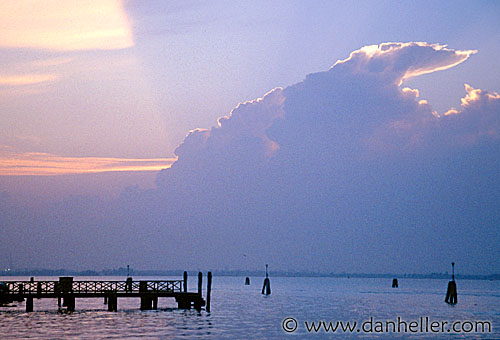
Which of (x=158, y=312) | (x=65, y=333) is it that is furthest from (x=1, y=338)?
(x=158, y=312)

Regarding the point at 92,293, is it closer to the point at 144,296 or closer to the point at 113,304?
the point at 144,296

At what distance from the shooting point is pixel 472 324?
73.5m

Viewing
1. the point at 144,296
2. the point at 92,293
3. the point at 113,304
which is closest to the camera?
the point at 92,293

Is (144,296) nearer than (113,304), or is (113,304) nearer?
(144,296)

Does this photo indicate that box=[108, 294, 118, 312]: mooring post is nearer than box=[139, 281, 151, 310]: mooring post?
No

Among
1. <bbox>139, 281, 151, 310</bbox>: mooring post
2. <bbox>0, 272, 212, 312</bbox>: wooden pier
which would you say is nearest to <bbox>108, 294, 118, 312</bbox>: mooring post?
<bbox>0, 272, 212, 312</bbox>: wooden pier

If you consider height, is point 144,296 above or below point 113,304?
above

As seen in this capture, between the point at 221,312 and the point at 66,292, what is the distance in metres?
19.0

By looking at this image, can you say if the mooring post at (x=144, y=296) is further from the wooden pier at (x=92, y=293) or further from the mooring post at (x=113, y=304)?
the mooring post at (x=113, y=304)

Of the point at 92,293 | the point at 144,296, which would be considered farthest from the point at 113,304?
the point at 92,293

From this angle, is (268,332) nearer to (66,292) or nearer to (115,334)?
(115,334)

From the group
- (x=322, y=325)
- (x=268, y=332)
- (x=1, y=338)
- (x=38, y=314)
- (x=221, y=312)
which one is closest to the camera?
(x=1, y=338)

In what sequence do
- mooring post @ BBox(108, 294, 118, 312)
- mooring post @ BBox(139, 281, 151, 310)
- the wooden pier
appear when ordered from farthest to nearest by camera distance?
mooring post @ BBox(108, 294, 118, 312) < mooring post @ BBox(139, 281, 151, 310) < the wooden pier

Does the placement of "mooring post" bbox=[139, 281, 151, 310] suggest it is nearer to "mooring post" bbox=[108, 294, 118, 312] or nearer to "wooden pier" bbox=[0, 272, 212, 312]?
"wooden pier" bbox=[0, 272, 212, 312]
